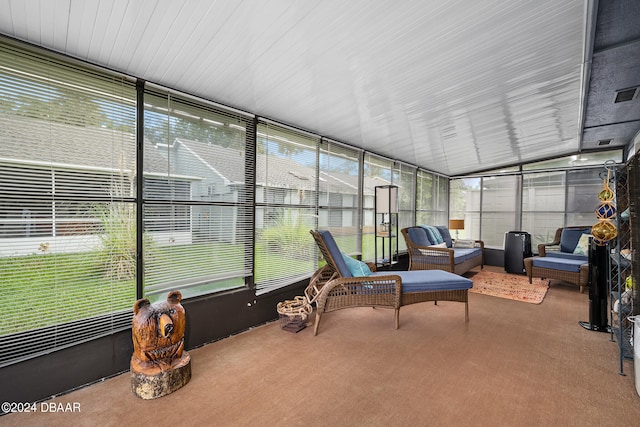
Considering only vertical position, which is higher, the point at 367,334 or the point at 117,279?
the point at 117,279

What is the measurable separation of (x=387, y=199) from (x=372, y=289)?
1990 mm

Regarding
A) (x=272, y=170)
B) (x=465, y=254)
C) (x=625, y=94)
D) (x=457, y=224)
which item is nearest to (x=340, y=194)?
(x=272, y=170)

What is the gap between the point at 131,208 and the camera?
246 centimetres

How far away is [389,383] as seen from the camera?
7.25 ft

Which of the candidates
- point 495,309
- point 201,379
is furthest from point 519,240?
point 201,379

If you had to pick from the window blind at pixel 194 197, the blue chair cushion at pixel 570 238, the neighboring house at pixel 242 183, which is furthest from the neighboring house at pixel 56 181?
the blue chair cushion at pixel 570 238

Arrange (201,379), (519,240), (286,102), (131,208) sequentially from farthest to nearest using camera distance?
(519,240), (286,102), (131,208), (201,379)

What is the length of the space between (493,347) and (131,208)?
3.55 m

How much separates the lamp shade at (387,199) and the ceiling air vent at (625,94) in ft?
9.41

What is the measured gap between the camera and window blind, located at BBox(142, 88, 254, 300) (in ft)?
8.54

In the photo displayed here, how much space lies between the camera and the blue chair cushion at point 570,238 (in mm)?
5754

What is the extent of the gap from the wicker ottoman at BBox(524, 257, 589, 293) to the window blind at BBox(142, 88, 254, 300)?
517cm

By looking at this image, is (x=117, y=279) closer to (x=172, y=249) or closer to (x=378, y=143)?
(x=172, y=249)

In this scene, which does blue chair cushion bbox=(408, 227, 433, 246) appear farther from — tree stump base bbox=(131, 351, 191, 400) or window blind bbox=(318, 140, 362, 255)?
tree stump base bbox=(131, 351, 191, 400)
